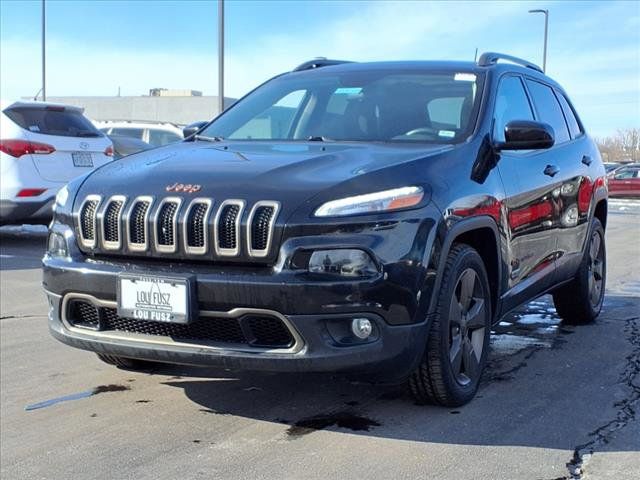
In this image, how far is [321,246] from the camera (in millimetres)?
3404

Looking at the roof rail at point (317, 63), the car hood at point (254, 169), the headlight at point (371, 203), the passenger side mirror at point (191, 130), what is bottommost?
the headlight at point (371, 203)

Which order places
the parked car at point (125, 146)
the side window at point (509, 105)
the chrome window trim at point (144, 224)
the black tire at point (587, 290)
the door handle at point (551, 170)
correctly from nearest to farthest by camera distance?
the chrome window trim at point (144, 224) → the side window at point (509, 105) → the door handle at point (551, 170) → the black tire at point (587, 290) → the parked car at point (125, 146)

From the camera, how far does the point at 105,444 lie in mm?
3682

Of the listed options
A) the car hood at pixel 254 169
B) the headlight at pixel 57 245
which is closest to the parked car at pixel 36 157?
the car hood at pixel 254 169

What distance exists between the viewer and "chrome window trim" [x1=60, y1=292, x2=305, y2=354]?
11.3 feet

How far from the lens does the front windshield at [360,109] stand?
4562 mm

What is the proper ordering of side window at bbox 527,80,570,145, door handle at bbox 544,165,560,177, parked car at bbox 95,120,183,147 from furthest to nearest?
parked car at bbox 95,120,183,147, side window at bbox 527,80,570,145, door handle at bbox 544,165,560,177

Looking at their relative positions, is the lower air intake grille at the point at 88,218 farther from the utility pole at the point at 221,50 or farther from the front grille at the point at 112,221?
the utility pole at the point at 221,50

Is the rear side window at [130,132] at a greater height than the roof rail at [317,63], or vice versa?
the roof rail at [317,63]

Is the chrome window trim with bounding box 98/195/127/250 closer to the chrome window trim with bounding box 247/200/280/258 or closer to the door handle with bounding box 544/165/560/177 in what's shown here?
the chrome window trim with bounding box 247/200/280/258

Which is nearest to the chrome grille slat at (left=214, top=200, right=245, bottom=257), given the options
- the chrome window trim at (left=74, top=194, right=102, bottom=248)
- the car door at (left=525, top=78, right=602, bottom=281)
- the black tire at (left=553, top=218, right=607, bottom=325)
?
the chrome window trim at (left=74, top=194, right=102, bottom=248)

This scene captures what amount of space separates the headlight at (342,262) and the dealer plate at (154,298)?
56 cm

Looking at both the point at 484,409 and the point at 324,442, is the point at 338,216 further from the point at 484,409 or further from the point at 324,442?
the point at 484,409

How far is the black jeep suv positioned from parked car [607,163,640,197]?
28961 mm
